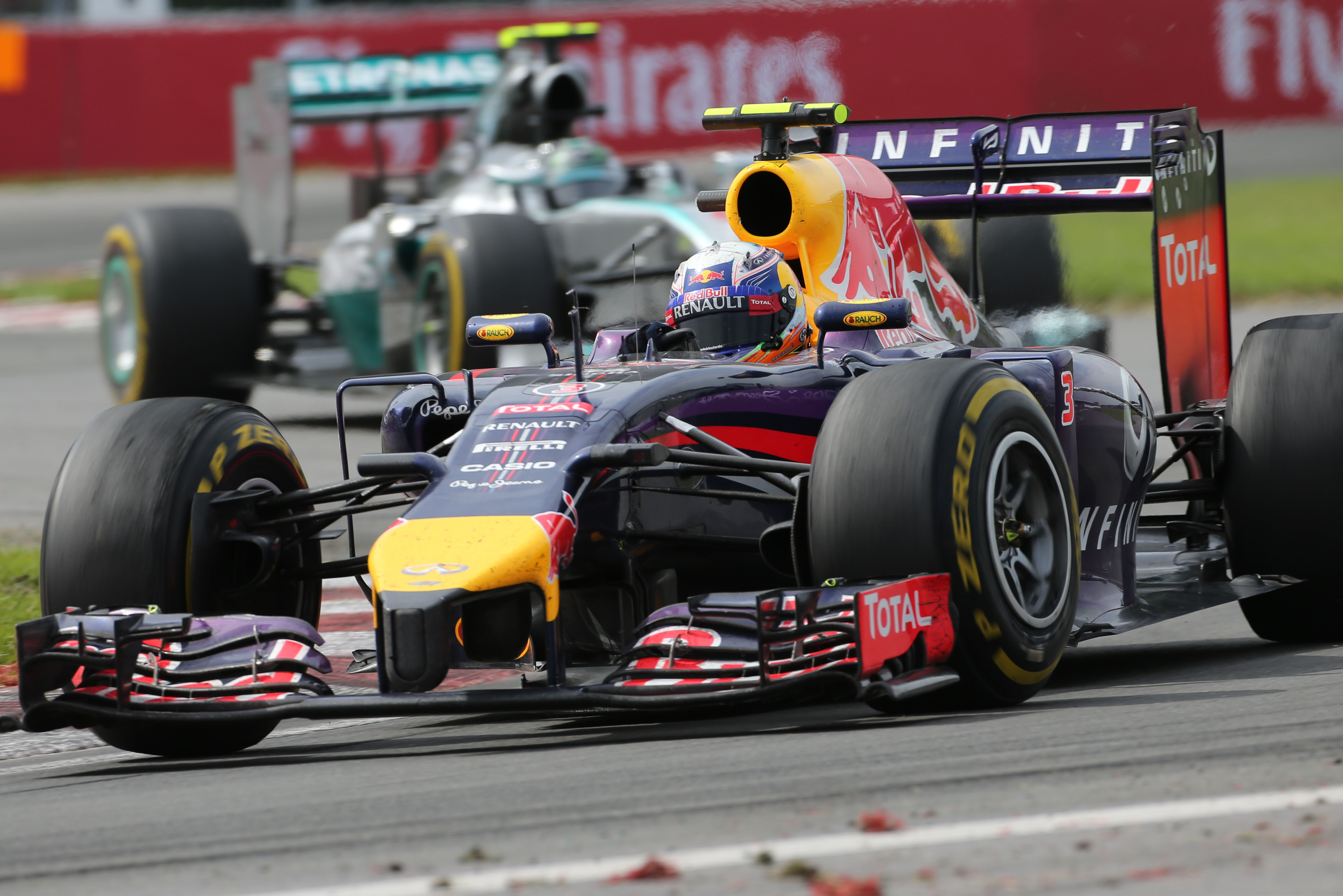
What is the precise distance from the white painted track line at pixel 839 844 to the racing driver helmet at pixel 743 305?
2.83m

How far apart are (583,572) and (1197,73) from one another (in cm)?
1528

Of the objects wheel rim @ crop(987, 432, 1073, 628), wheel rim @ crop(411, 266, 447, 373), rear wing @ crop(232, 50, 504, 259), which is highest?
rear wing @ crop(232, 50, 504, 259)

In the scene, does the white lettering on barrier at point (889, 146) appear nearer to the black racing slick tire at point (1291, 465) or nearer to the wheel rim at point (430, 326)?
the black racing slick tire at point (1291, 465)

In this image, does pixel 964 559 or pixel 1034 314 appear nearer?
pixel 964 559

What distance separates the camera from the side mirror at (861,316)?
248 inches

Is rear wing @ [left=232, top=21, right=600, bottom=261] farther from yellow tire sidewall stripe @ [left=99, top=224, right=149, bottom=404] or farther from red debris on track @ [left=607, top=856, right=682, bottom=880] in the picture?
red debris on track @ [left=607, top=856, right=682, bottom=880]

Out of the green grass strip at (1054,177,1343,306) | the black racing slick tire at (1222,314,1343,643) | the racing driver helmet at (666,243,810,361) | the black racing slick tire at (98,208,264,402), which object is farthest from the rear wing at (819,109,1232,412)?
the black racing slick tire at (98,208,264,402)

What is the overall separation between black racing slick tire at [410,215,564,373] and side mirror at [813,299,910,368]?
636cm

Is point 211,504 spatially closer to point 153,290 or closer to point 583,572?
point 583,572

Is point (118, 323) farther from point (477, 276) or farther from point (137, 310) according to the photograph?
point (477, 276)

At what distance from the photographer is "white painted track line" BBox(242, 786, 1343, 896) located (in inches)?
156

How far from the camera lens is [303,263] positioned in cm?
1451

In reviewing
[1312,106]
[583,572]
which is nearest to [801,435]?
[583,572]

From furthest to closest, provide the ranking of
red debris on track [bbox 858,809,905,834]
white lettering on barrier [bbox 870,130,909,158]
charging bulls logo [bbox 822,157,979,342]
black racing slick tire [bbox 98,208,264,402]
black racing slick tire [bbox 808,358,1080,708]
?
1. black racing slick tire [bbox 98,208,264,402]
2. white lettering on barrier [bbox 870,130,909,158]
3. charging bulls logo [bbox 822,157,979,342]
4. black racing slick tire [bbox 808,358,1080,708]
5. red debris on track [bbox 858,809,905,834]
